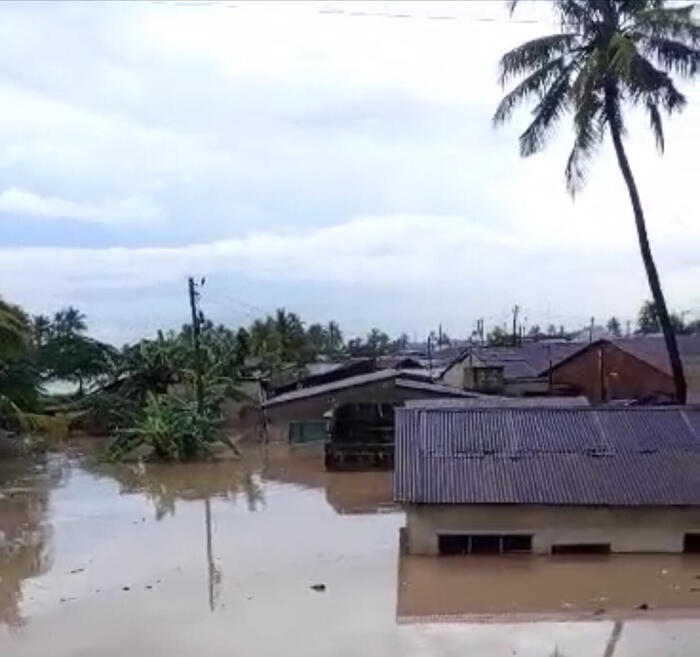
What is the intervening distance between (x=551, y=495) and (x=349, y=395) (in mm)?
15986

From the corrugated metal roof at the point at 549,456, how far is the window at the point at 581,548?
2.54 feet

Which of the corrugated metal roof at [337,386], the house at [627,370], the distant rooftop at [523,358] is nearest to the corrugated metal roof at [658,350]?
the house at [627,370]

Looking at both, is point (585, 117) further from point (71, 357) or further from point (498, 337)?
point (498, 337)

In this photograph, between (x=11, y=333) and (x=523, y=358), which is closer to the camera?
(x=11, y=333)

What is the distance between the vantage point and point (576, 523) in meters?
17.4

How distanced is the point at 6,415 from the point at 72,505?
423 inches

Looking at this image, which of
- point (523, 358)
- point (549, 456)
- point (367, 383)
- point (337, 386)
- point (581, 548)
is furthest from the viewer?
point (523, 358)

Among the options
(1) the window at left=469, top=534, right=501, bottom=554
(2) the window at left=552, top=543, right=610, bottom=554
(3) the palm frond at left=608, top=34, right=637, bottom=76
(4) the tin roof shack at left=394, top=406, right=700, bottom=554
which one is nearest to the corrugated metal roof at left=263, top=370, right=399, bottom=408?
(4) the tin roof shack at left=394, top=406, right=700, bottom=554

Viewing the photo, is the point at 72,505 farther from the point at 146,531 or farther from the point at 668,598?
the point at 668,598

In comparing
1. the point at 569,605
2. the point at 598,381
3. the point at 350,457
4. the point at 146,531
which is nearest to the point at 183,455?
the point at 350,457

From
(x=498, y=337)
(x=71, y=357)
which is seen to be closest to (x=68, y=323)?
(x=71, y=357)

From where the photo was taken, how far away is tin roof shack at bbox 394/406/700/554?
56.7 ft

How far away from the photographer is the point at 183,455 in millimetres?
31500

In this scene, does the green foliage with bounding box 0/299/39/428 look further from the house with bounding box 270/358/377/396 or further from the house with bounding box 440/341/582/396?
the house with bounding box 440/341/582/396
